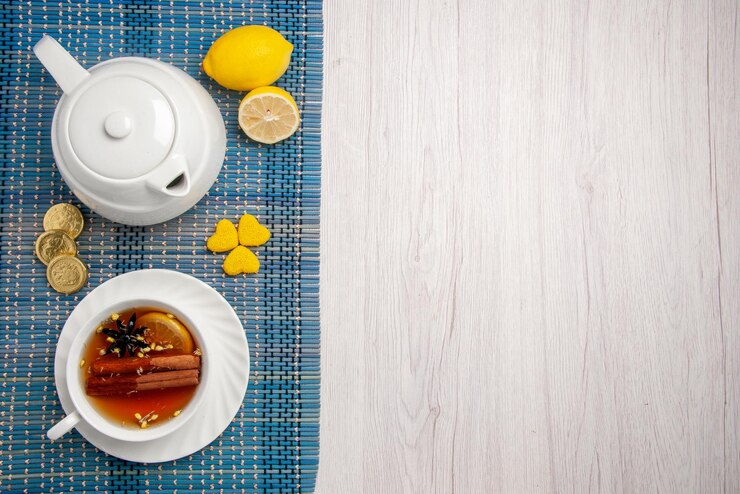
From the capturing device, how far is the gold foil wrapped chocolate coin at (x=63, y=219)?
36.1 inches

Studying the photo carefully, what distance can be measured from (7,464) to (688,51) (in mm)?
1442

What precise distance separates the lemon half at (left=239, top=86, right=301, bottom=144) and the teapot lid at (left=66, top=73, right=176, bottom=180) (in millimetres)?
171

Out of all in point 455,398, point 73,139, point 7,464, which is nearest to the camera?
point 73,139

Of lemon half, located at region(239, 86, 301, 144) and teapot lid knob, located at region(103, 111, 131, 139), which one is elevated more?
lemon half, located at region(239, 86, 301, 144)

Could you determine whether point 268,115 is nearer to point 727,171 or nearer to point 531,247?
point 531,247

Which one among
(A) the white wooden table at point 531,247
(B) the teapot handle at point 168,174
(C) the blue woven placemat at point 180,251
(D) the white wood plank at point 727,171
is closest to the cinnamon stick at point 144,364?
(C) the blue woven placemat at point 180,251

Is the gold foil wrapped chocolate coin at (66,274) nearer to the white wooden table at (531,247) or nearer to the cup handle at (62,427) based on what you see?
the cup handle at (62,427)

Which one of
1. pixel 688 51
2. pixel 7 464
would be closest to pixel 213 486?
pixel 7 464

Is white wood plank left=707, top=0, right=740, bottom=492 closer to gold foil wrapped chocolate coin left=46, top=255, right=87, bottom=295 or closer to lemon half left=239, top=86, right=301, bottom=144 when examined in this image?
lemon half left=239, top=86, right=301, bottom=144

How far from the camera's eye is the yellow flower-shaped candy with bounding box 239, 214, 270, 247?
0.93 metres

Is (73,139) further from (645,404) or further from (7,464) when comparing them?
(645,404)

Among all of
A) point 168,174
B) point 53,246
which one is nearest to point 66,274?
point 53,246

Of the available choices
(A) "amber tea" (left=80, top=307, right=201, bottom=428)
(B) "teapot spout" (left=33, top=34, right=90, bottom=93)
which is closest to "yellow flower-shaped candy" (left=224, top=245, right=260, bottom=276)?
(A) "amber tea" (left=80, top=307, right=201, bottom=428)

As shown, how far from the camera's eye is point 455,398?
1138 mm
